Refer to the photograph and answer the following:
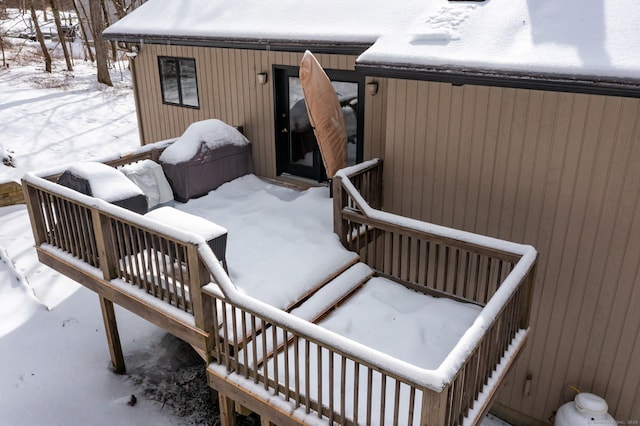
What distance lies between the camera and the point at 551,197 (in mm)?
5148

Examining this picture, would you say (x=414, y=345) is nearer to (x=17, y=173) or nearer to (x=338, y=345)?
(x=338, y=345)

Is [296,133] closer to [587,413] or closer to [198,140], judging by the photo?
[198,140]

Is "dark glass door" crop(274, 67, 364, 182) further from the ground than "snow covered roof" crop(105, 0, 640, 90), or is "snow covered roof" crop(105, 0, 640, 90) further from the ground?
"snow covered roof" crop(105, 0, 640, 90)

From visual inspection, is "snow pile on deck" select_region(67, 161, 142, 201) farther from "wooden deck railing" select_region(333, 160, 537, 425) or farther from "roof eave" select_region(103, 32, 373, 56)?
"roof eave" select_region(103, 32, 373, 56)

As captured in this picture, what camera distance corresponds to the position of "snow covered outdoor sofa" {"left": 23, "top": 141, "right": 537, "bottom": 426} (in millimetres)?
3635

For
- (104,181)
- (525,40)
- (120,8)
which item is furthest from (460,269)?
(120,8)

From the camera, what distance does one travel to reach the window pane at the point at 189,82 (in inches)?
353

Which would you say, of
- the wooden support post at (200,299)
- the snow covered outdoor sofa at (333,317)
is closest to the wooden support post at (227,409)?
the snow covered outdoor sofa at (333,317)

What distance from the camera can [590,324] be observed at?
17.3 ft

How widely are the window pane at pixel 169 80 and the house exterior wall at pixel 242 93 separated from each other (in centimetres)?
13

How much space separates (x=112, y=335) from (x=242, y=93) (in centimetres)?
420

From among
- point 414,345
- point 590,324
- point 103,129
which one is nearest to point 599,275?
point 590,324

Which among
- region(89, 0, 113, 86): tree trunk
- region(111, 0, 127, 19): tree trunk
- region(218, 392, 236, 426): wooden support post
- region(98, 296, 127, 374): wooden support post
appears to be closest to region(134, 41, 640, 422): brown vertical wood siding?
region(218, 392, 236, 426): wooden support post

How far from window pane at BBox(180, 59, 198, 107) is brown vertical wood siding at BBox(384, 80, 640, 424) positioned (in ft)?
14.4
